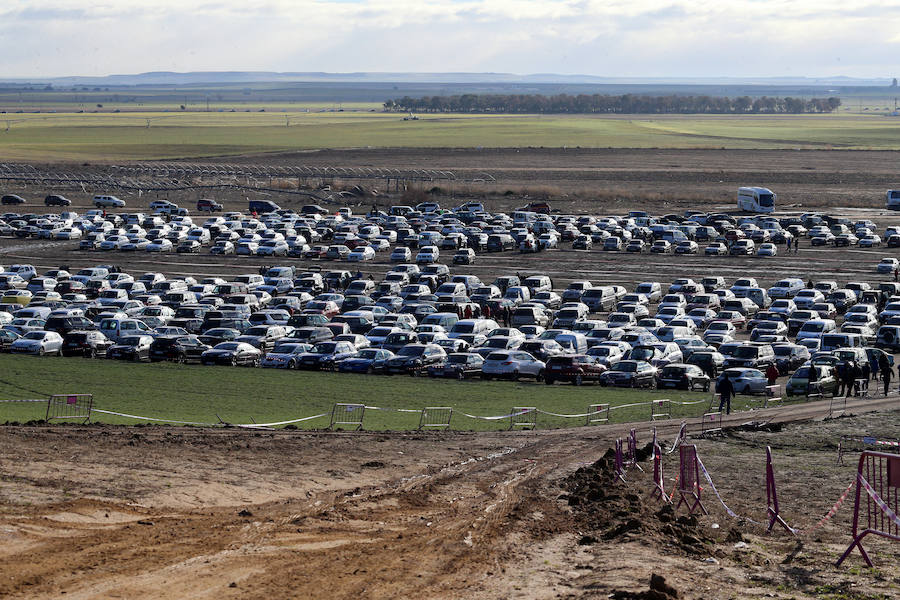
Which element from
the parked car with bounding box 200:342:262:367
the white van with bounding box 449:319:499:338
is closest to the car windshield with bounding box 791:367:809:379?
the white van with bounding box 449:319:499:338

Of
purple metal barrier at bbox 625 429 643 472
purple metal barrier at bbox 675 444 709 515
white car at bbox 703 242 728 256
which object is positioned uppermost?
purple metal barrier at bbox 675 444 709 515

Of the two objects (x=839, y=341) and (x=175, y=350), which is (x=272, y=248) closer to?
(x=175, y=350)

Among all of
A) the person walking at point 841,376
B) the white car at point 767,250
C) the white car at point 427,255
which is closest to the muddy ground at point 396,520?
the person walking at point 841,376

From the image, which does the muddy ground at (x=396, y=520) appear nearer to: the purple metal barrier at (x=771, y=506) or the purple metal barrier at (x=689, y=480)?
the purple metal barrier at (x=771, y=506)

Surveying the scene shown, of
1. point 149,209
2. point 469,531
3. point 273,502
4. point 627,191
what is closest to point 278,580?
point 469,531

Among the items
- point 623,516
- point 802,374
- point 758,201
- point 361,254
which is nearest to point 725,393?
point 802,374

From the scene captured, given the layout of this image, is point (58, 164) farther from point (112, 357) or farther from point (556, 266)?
point (112, 357)

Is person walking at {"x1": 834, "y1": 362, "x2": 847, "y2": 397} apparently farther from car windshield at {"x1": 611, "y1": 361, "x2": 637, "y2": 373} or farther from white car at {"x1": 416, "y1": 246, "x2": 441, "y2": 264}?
white car at {"x1": 416, "y1": 246, "x2": 441, "y2": 264}
